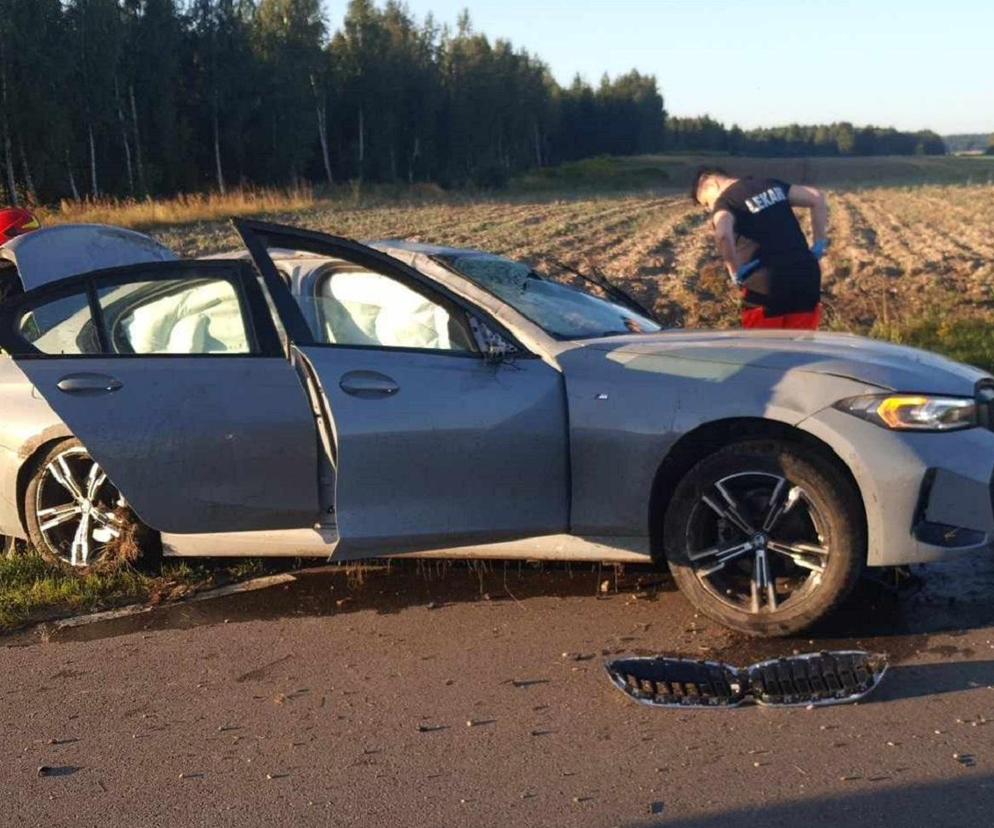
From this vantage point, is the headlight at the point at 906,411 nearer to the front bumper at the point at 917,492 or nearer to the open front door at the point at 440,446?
the front bumper at the point at 917,492

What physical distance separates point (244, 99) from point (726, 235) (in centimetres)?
5501

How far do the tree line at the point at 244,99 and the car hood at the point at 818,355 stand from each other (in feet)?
142

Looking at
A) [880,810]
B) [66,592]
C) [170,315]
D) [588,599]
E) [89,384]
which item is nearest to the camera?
[880,810]

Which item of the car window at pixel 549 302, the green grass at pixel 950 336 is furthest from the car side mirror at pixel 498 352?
the green grass at pixel 950 336

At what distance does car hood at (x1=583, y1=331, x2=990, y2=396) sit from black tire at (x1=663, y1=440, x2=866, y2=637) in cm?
34

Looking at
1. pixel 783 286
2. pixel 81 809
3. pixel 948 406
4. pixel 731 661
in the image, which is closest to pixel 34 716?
pixel 81 809

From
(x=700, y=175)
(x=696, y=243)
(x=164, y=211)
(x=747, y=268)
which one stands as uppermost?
(x=700, y=175)

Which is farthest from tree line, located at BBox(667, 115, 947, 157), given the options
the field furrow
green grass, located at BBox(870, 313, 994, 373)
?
green grass, located at BBox(870, 313, 994, 373)

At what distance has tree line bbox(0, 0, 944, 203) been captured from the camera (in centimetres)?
4506

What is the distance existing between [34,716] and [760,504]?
106 inches

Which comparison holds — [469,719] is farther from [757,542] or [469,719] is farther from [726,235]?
[726,235]

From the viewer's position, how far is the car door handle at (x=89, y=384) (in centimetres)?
477

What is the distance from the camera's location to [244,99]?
5797cm

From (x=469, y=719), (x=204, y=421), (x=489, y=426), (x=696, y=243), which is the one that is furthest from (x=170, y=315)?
(x=696, y=243)
